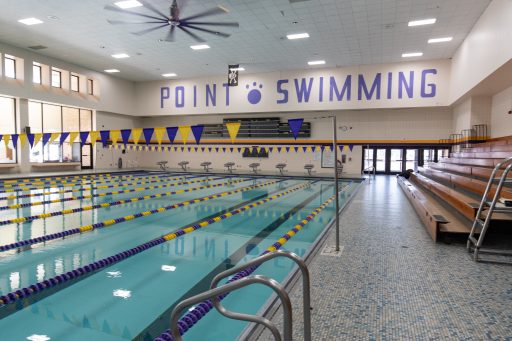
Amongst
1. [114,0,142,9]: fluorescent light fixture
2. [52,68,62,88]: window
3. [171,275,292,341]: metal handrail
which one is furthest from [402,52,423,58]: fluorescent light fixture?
[52,68,62,88]: window

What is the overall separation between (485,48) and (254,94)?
35.4 feet

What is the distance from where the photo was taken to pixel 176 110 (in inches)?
761

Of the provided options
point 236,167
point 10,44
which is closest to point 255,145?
point 236,167

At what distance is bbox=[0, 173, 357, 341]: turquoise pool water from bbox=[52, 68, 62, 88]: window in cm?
1052

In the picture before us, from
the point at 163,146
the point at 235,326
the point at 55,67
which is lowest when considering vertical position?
the point at 235,326

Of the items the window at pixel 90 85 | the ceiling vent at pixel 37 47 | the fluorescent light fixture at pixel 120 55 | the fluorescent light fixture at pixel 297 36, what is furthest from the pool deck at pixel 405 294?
the window at pixel 90 85

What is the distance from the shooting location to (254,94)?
58.4ft

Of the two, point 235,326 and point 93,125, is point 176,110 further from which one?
point 235,326

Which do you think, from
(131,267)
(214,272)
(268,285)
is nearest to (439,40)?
(214,272)

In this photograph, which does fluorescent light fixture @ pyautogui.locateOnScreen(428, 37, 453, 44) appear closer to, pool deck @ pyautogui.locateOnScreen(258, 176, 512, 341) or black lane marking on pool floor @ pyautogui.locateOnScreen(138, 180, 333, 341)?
black lane marking on pool floor @ pyautogui.locateOnScreen(138, 180, 333, 341)

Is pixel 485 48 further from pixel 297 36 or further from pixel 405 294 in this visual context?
pixel 405 294

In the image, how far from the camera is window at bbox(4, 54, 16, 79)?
→ 13.4 metres

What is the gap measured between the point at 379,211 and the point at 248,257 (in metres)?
3.44

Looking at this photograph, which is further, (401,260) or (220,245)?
(220,245)
